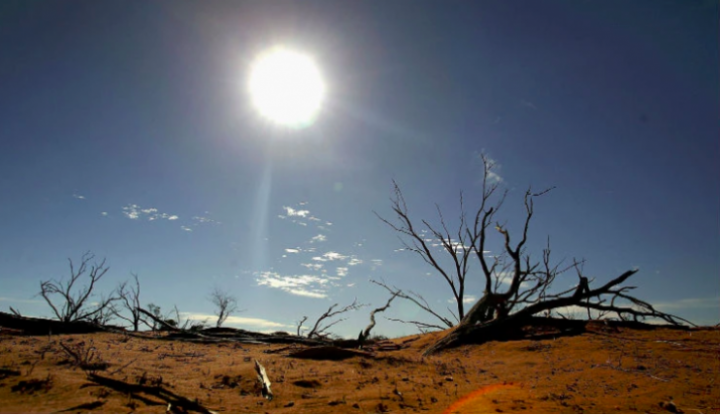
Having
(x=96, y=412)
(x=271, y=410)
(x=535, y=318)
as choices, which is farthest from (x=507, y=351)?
(x=96, y=412)

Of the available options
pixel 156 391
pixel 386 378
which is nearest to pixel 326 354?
pixel 386 378

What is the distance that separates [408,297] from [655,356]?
413 inches

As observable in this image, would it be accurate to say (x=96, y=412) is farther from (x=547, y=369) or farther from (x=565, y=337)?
(x=565, y=337)

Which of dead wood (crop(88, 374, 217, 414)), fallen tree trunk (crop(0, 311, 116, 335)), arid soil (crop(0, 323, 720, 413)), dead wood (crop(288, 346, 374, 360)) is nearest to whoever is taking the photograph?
dead wood (crop(88, 374, 217, 414))

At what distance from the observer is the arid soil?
13.6ft

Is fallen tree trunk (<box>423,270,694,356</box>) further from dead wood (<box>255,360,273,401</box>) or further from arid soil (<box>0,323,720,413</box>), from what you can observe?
dead wood (<box>255,360,273,401</box>)

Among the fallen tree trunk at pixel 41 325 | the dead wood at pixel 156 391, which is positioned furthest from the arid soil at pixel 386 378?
the fallen tree trunk at pixel 41 325

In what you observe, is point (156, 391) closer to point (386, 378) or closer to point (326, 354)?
point (386, 378)

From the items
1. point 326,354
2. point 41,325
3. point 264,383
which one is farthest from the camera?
point 41,325

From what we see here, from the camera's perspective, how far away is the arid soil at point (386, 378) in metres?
4.15

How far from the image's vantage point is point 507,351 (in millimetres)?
7855

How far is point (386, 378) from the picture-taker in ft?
18.8

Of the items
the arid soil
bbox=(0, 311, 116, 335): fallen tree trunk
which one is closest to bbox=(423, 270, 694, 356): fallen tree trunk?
the arid soil

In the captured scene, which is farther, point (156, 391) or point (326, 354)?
point (326, 354)
